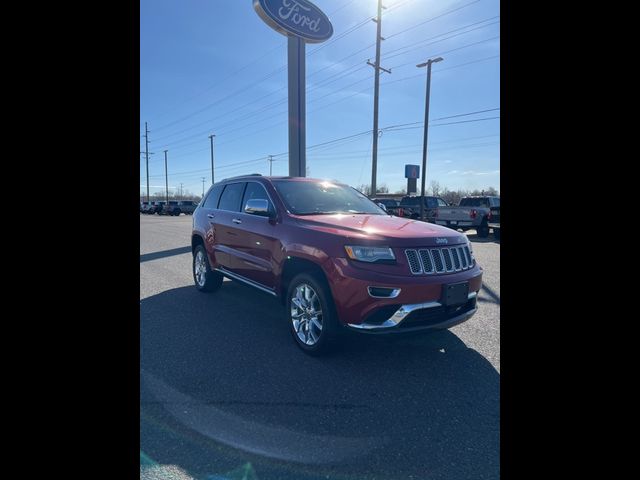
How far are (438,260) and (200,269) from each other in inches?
170

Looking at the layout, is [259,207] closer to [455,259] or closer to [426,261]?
[426,261]

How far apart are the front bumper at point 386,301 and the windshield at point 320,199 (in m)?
1.24

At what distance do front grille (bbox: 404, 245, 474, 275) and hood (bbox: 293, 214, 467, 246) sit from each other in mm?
69

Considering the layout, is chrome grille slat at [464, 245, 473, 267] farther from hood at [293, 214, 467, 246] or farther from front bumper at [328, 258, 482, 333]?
front bumper at [328, 258, 482, 333]

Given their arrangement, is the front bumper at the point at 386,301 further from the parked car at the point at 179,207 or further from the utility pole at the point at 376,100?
the parked car at the point at 179,207

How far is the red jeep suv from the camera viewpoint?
10.3 ft

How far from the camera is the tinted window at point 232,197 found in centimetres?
536

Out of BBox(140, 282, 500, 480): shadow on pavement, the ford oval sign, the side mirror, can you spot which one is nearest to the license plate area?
BBox(140, 282, 500, 480): shadow on pavement
